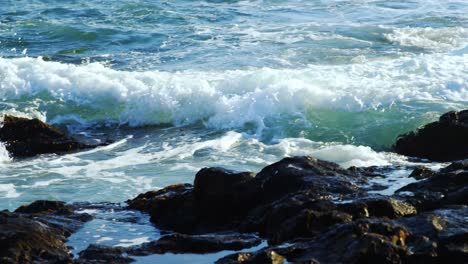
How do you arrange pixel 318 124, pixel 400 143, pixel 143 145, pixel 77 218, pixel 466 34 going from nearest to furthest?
pixel 77 218 < pixel 400 143 < pixel 143 145 < pixel 318 124 < pixel 466 34

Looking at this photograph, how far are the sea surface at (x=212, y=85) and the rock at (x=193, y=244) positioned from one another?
55 centimetres

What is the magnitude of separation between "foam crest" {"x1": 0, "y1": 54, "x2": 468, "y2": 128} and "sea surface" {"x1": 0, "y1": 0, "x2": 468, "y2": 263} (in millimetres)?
29

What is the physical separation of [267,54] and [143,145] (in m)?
5.60

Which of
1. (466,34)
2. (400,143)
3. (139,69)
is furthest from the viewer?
(466,34)

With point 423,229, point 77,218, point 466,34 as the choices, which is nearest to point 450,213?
point 423,229

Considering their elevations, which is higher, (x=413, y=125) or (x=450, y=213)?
(x=450, y=213)

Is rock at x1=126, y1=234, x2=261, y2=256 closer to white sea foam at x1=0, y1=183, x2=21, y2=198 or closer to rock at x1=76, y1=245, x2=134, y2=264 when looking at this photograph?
rock at x1=76, y1=245, x2=134, y2=264

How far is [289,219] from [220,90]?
8.08 metres

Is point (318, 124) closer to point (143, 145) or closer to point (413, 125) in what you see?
point (413, 125)

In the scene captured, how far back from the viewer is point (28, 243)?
16.4 ft

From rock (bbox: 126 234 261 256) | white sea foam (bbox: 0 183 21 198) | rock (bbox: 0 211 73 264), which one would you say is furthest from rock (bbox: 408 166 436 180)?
white sea foam (bbox: 0 183 21 198)

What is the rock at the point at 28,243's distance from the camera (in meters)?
4.90

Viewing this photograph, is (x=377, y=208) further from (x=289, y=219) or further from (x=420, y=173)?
(x=420, y=173)

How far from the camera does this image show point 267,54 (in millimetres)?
15820
